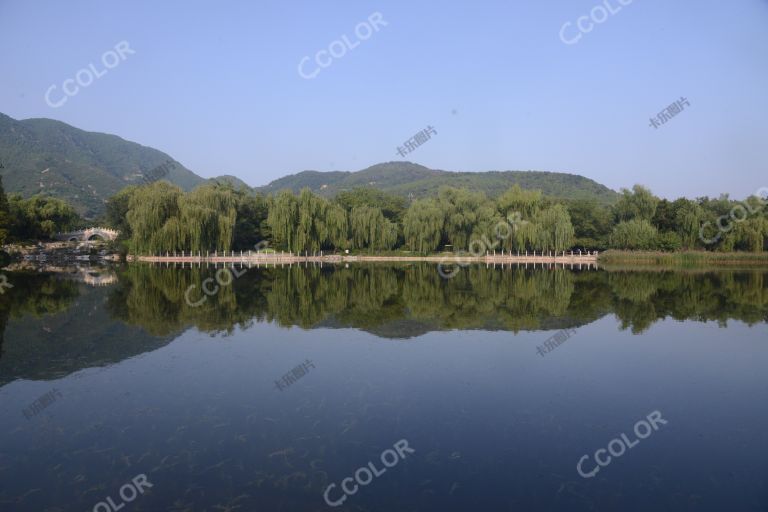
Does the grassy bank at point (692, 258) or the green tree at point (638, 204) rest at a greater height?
the green tree at point (638, 204)

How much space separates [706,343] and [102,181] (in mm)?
168034

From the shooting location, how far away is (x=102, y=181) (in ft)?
504

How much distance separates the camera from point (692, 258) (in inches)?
1711

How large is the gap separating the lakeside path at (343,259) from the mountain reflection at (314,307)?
14543 millimetres

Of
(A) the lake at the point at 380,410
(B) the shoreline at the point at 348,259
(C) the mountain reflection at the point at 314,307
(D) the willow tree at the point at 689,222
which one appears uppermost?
(D) the willow tree at the point at 689,222

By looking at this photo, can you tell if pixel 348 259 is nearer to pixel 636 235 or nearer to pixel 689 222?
pixel 636 235

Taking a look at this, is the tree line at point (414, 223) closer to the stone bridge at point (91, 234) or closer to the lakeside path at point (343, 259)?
the lakeside path at point (343, 259)

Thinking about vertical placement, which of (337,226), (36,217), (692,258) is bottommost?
(692,258)

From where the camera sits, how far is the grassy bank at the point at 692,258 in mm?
42438

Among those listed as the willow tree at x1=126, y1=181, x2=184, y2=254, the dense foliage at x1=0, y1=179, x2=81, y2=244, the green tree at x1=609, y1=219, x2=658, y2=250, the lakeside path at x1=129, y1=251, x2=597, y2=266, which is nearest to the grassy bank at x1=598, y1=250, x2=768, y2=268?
the green tree at x1=609, y1=219, x2=658, y2=250

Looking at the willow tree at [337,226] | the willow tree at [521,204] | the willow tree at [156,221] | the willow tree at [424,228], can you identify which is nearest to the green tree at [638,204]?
the willow tree at [521,204]

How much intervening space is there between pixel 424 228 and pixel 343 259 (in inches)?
303

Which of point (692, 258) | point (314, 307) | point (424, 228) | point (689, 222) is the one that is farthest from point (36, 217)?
point (689, 222)

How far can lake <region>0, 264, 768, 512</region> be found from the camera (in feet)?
18.4
